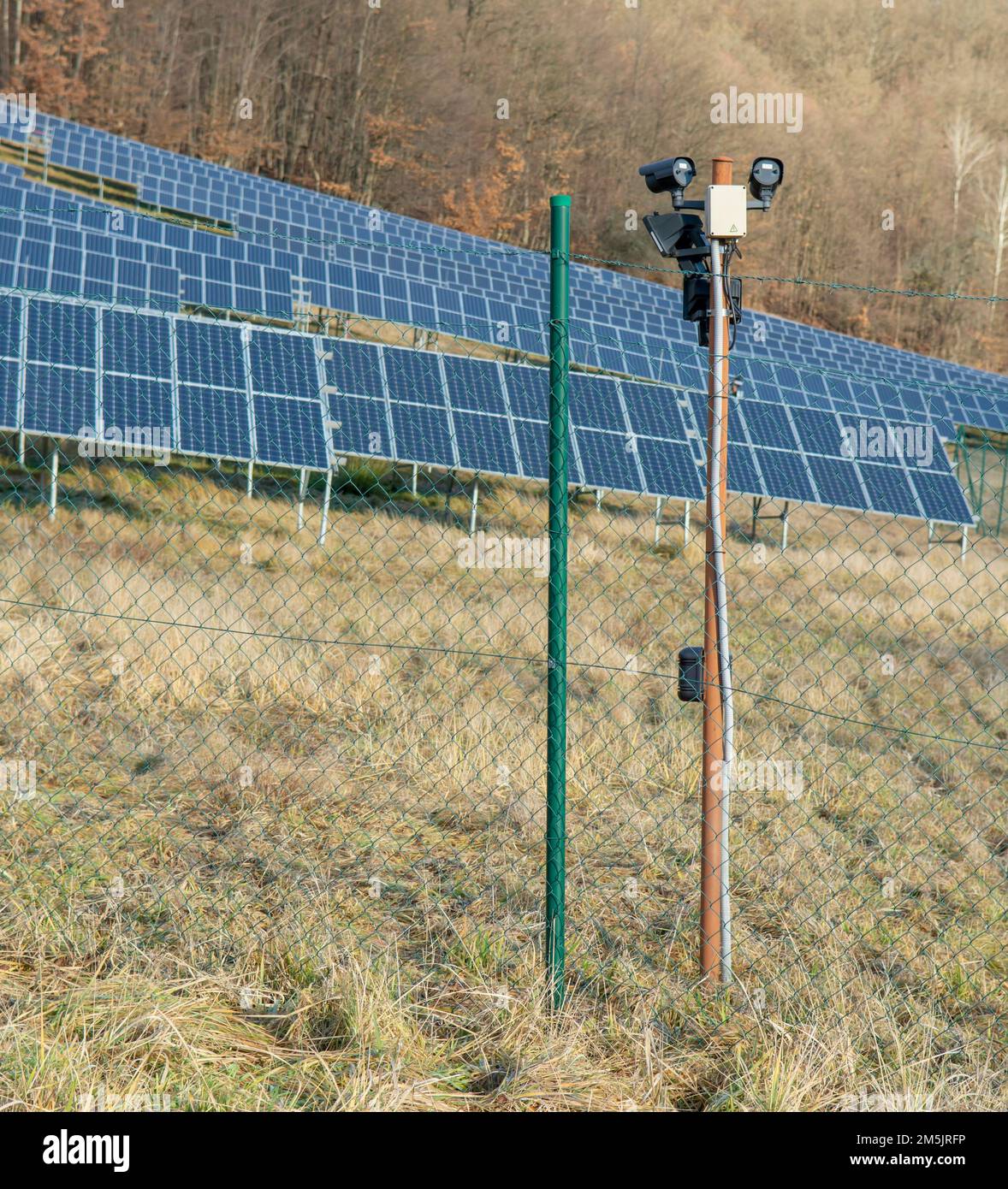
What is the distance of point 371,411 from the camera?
12070mm

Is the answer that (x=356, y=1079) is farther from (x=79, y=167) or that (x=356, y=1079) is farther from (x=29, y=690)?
(x=79, y=167)

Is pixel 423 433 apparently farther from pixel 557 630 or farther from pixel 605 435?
pixel 557 630

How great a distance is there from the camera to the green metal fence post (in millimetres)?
3820

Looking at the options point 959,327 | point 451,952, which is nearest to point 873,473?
point 451,952

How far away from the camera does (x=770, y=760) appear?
700cm

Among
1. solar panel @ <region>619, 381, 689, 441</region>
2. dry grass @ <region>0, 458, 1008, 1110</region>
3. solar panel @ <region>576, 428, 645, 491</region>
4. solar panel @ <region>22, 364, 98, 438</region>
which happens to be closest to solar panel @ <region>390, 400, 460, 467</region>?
dry grass @ <region>0, 458, 1008, 1110</region>

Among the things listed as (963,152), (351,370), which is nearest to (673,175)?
(351,370)

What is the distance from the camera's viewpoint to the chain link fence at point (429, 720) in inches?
179

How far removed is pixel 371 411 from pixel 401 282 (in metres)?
8.61

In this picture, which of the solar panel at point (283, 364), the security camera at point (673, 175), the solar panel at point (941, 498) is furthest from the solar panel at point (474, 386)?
the security camera at point (673, 175)

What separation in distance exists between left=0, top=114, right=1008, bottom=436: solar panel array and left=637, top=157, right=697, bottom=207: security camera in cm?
1000

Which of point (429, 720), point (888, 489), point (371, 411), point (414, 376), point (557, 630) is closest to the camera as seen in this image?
point (557, 630)

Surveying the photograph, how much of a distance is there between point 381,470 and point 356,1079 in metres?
11.8

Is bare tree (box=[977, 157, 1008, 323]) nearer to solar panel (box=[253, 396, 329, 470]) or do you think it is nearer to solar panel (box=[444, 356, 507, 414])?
solar panel (box=[444, 356, 507, 414])
